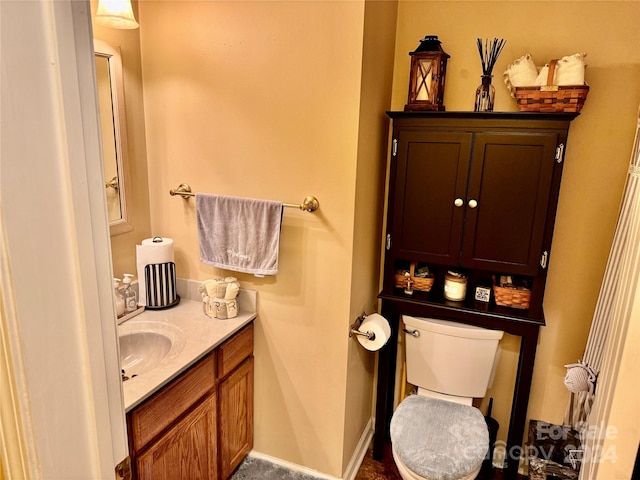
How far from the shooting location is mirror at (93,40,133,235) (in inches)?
75.1

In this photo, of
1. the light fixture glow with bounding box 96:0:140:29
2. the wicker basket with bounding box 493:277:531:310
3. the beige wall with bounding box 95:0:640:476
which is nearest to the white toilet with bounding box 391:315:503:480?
the wicker basket with bounding box 493:277:531:310

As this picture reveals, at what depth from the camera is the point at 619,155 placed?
194 centimetres

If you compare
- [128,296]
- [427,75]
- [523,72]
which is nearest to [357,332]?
[128,296]

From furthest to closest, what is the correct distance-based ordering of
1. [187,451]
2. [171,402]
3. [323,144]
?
[323,144], [187,451], [171,402]

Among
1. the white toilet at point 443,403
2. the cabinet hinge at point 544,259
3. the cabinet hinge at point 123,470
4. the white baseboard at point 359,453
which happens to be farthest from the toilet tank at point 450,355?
the cabinet hinge at point 123,470

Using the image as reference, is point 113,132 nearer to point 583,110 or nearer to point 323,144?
point 323,144

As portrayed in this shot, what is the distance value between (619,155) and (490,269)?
28.4 inches

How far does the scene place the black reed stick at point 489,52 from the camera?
1.93 metres

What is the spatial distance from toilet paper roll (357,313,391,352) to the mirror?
1.19 meters

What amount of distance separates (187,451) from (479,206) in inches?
61.7

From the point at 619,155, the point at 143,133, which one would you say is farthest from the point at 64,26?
the point at 619,155

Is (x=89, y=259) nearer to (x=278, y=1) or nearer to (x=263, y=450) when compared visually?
(x=278, y=1)

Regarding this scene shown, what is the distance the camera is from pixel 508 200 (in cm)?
192

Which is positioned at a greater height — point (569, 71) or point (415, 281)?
point (569, 71)
